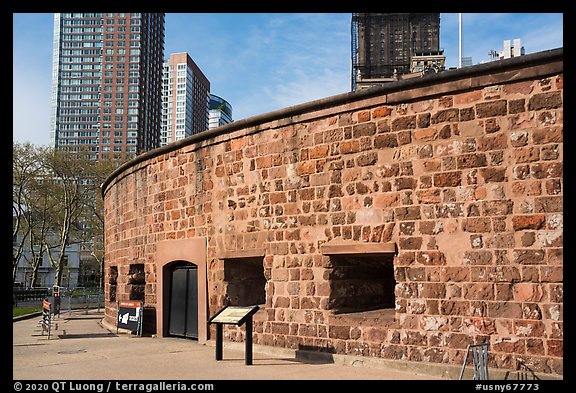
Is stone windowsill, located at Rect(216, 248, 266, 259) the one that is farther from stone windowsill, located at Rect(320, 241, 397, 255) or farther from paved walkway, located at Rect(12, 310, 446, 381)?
paved walkway, located at Rect(12, 310, 446, 381)

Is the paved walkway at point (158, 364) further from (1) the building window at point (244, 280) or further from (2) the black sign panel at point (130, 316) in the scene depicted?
(1) the building window at point (244, 280)

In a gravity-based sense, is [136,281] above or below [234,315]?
above

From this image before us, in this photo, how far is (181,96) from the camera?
134375 mm

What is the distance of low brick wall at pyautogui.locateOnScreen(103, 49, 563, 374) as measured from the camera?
6820 millimetres

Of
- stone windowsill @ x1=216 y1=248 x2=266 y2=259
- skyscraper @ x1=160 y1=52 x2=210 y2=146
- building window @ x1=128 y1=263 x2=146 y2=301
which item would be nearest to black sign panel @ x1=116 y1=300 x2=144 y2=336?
building window @ x1=128 y1=263 x2=146 y2=301

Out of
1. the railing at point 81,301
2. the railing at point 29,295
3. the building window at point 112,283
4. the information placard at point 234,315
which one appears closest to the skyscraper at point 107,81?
the railing at point 29,295

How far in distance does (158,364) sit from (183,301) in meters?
3.43

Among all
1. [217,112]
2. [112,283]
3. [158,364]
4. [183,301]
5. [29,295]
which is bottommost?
[29,295]

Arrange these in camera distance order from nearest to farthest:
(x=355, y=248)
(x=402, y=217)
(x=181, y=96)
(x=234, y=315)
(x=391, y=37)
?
(x=402, y=217) < (x=355, y=248) < (x=234, y=315) < (x=391, y=37) < (x=181, y=96)

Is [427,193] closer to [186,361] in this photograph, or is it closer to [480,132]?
[480,132]

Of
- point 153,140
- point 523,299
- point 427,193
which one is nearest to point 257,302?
point 427,193

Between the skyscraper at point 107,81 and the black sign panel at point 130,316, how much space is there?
3967 inches

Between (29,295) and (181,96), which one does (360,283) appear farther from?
(181,96)

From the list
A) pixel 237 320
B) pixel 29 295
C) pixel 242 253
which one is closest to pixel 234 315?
pixel 237 320
